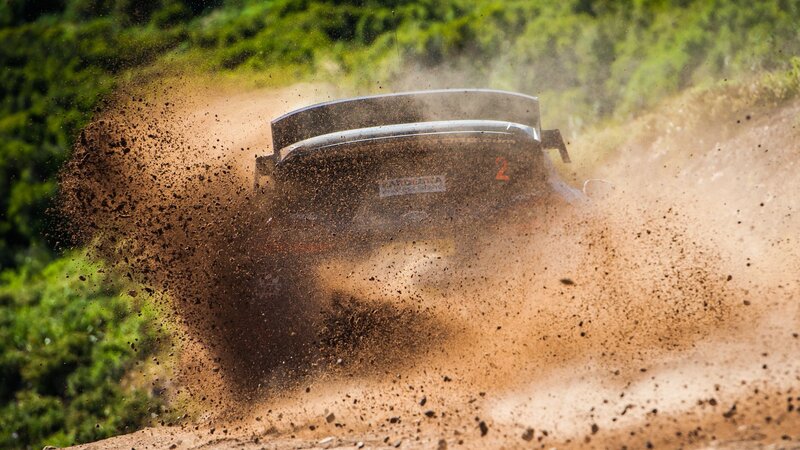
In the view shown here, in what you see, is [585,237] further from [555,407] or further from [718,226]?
[555,407]

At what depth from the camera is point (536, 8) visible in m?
14.2

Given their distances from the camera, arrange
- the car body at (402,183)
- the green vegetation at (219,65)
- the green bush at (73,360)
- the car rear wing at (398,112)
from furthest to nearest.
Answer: the green vegetation at (219,65), the green bush at (73,360), the car rear wing at (398,112), the car body at (402,183)

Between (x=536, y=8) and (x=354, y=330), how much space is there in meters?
9.68

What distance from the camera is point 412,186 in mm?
5941

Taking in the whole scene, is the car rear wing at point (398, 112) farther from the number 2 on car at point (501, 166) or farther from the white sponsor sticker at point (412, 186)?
the white sponsor sticker at point (412, 186)

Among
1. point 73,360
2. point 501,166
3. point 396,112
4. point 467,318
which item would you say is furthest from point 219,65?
point 467,318

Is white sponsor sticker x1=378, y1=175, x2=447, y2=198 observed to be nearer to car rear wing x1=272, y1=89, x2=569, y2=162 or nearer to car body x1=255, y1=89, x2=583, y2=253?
car body x1=255, y1=89, x2=583, y2=253

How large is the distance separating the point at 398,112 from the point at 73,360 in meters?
5.10

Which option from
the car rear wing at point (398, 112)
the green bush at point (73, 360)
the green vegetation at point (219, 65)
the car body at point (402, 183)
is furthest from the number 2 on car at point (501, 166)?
the green vegetation at point (219, 65)

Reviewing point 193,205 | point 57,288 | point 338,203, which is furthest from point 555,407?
point 57,288

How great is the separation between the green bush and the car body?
2122mm

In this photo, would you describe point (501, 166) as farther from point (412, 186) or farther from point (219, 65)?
point (219, 65)

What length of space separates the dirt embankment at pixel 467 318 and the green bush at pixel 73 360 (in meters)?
1.02

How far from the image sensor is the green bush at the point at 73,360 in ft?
26.1
